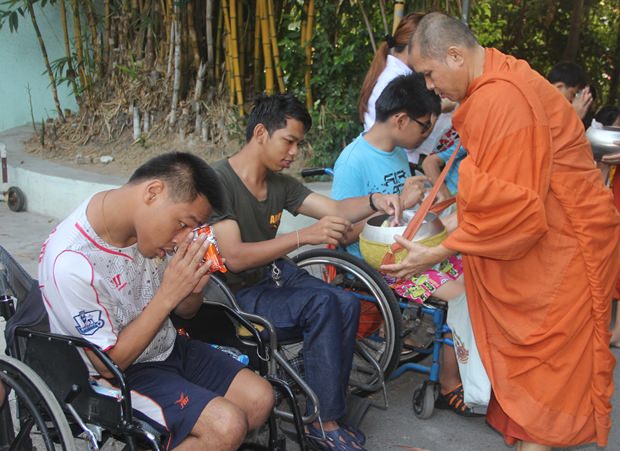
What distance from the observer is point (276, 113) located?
9.57ft

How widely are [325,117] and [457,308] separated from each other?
320 cm

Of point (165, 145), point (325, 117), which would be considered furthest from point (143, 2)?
point (325, 117)

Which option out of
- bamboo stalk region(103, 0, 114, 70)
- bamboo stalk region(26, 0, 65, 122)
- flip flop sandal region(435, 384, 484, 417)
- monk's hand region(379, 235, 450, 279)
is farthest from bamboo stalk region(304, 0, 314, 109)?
monk's hand region(379, 235, 450, 279)

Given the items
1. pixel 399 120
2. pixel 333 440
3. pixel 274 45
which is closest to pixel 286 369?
pixel 333 440

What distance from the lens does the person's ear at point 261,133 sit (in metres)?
2.92

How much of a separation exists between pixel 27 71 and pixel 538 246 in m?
6.45

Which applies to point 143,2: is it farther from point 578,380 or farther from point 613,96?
point 613,96

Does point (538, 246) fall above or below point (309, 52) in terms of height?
above

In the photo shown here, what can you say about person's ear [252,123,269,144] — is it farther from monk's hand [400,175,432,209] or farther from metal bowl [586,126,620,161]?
metal bowl [586,126,620,161]

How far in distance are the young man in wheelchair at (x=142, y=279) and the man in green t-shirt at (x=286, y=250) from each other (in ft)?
1.92

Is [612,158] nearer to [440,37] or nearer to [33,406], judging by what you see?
[440,37]

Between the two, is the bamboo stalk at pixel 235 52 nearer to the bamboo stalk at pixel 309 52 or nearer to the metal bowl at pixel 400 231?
the bamboo stalk at pixel 309 52

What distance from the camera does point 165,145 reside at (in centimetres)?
645

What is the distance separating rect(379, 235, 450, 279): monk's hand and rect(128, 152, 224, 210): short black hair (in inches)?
26.8
